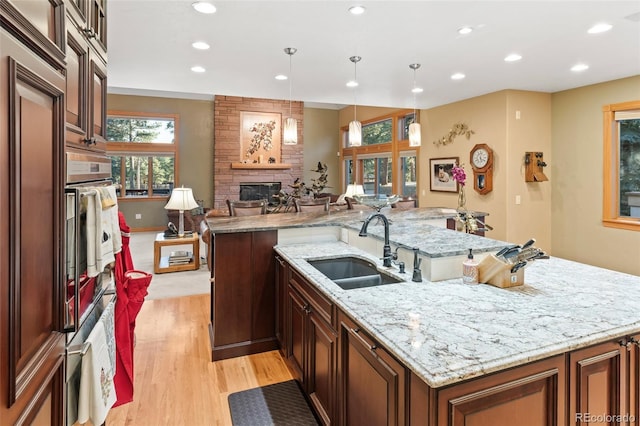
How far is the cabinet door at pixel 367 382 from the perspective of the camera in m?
1.26

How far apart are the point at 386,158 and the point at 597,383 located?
26.2ft

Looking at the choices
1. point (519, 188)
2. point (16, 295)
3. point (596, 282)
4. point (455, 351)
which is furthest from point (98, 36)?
point (519, 188)

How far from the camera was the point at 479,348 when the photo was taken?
121cm

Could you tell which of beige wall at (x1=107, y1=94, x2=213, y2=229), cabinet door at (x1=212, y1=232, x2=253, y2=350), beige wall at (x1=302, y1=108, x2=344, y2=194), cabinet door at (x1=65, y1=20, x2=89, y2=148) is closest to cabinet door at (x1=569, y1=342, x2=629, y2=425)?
cabinet door at (x1=65, y1=20, x2=89, y2=148)

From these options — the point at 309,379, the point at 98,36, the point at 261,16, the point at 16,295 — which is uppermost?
the point at 261,16

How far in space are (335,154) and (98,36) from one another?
382 inches

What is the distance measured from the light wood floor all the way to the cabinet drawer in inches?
30.2

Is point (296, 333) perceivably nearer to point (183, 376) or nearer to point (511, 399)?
point (183, 376)

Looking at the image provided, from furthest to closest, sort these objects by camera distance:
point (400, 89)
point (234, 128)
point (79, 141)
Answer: point (234, 128), point (400, 89), point (79, 141)

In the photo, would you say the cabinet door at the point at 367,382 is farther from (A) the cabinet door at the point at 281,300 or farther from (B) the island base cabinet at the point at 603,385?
(A) the cabinet door at the point at 281,300

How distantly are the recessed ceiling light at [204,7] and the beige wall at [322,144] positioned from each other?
797 centimetres

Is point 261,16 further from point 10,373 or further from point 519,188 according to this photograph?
point 519,188

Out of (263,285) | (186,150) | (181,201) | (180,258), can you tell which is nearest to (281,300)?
(263,285)

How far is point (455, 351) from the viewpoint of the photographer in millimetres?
1200
